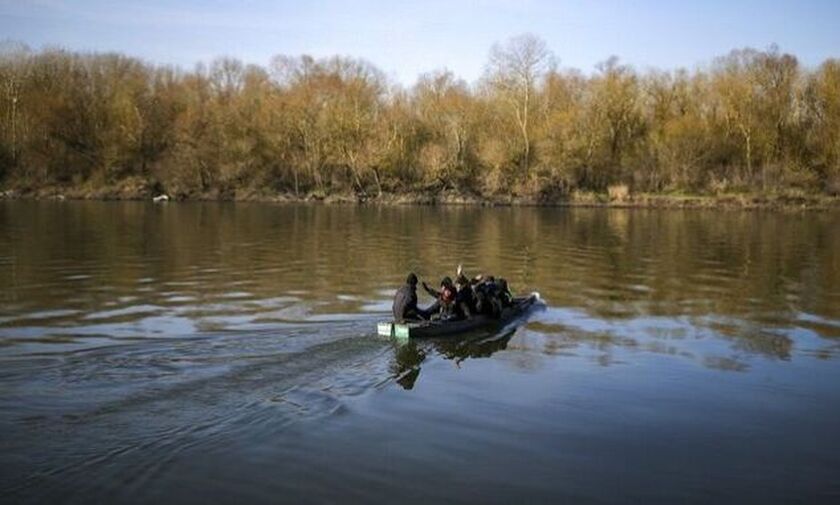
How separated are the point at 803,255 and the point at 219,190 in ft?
228

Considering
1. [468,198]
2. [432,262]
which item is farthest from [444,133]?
[432,262]

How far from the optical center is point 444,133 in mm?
94812

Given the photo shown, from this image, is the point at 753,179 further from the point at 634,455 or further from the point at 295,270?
the point at 634,455

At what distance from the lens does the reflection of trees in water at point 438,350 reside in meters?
17.0

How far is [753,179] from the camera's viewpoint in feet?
287

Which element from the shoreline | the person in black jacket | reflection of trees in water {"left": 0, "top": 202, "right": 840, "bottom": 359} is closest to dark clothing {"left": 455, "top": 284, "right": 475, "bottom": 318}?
the person in black jacket

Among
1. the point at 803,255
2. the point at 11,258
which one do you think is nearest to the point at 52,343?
the point at 11,258

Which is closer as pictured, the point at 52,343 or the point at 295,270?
the point at 52,343

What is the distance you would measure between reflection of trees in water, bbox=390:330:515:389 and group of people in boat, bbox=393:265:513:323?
3.05 ft

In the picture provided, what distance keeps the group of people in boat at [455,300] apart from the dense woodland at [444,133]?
222 feet

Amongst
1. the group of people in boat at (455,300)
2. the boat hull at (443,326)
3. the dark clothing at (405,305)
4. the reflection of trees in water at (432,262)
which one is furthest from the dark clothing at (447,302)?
the reflection of trees in water at (432,262)

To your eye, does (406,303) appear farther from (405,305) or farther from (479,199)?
(479,199)

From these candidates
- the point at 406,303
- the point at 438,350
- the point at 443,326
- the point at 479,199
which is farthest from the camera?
the point at 479,199

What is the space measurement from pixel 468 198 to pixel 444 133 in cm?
941
